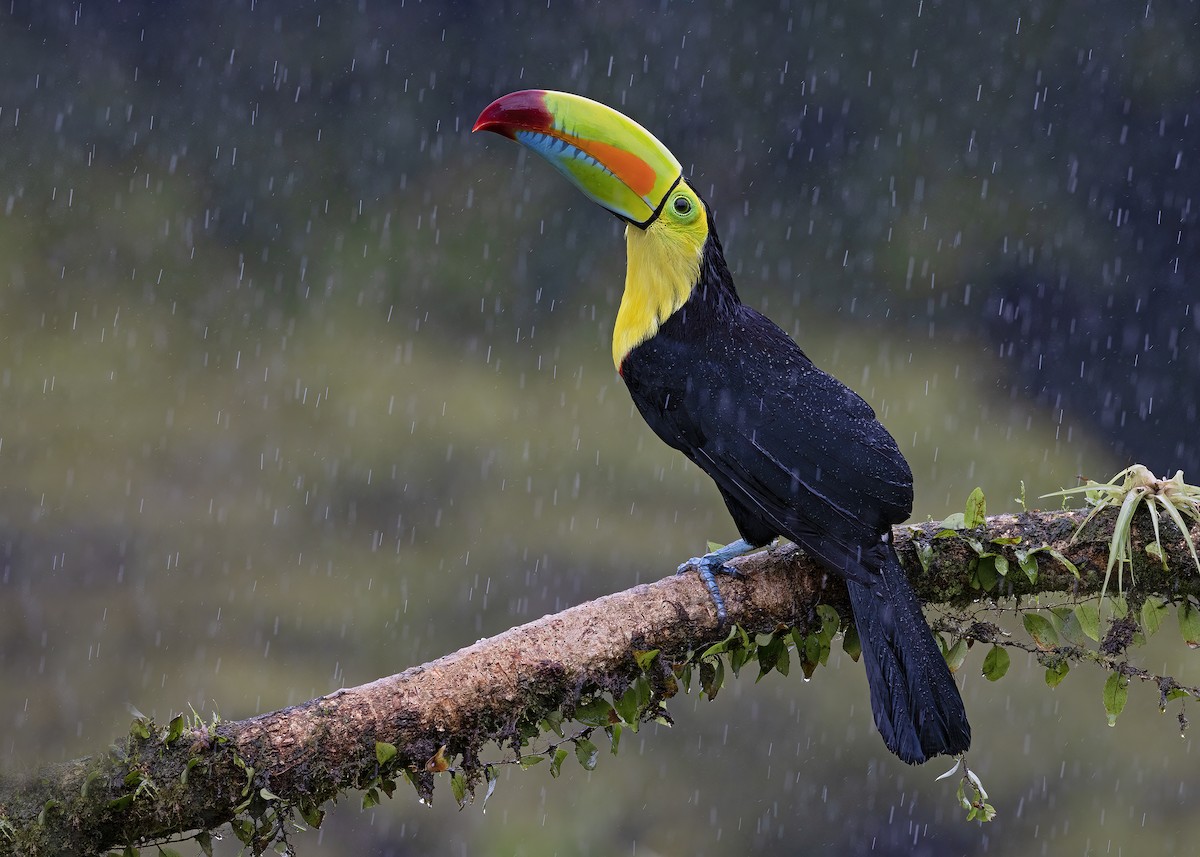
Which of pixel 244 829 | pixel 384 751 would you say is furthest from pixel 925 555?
pixel 244 829

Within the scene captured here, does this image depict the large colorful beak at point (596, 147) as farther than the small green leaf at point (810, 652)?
Yes

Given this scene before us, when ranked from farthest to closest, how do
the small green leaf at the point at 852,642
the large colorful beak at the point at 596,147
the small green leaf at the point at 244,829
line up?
the large colorful beak at the point at 596,147, the small green leaf at the point at 852,642, the small green leaf at the point at 244,829

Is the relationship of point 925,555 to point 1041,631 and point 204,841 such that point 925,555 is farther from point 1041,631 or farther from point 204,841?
point 204,841

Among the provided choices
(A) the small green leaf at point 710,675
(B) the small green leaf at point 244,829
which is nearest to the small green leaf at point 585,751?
(A) the small green leaf at point 710,675

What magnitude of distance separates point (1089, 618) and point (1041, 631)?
0.30ft

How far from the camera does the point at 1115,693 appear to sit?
2330 millimetres

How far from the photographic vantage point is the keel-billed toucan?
214cm

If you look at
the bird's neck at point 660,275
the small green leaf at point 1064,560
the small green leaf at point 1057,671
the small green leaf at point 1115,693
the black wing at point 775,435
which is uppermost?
the bird's neck at point 660,275

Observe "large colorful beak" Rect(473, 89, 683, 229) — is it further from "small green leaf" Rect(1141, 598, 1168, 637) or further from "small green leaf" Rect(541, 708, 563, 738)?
"small green leaf" Rect(1141, 598, 1168, 637)

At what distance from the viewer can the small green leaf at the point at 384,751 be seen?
2023mm

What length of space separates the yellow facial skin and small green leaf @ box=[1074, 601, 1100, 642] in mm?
1011

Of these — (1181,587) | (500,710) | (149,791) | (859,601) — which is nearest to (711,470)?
(859,601)

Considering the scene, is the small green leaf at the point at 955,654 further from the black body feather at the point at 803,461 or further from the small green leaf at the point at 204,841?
the small green leaf at the point at 204,841

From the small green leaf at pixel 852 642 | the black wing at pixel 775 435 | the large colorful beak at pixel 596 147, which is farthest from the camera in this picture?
the large colorful beak at pixel 596 147
